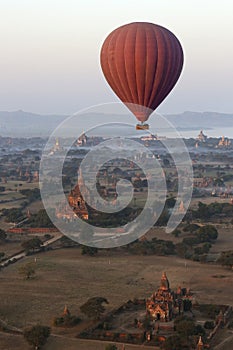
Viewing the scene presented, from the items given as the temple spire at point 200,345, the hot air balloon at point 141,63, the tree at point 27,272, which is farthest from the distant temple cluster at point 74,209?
the temple spire at point 200,345

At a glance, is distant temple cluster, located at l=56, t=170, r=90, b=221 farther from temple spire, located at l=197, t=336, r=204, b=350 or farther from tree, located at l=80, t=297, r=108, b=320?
temple spire, located at l=197, t=336, r=204, b=350

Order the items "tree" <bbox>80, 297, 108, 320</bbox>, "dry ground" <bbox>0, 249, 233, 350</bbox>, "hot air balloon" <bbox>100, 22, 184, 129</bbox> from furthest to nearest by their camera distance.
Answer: "hot air balloon" <bbox>100, 22, 184, 129</bbox> → "dry ground" <bbox>0, 249, 233, 350</bbox> → "tree" <bbox>80, 297, 108, 320</bbox>

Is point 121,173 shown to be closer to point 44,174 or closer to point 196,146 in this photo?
point 44,174

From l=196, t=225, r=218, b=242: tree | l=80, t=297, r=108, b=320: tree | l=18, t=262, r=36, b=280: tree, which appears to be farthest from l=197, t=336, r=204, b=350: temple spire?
l=196, t=225, r=218, b=242: tree

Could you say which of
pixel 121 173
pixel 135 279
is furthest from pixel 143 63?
pixel 121 173

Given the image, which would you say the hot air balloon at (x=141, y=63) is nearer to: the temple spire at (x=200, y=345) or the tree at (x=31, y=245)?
the tree at (x=31, y=245)

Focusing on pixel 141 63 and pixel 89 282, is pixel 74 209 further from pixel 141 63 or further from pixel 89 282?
pixel 141 63

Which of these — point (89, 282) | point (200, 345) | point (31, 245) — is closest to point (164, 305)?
point (200, 345)
